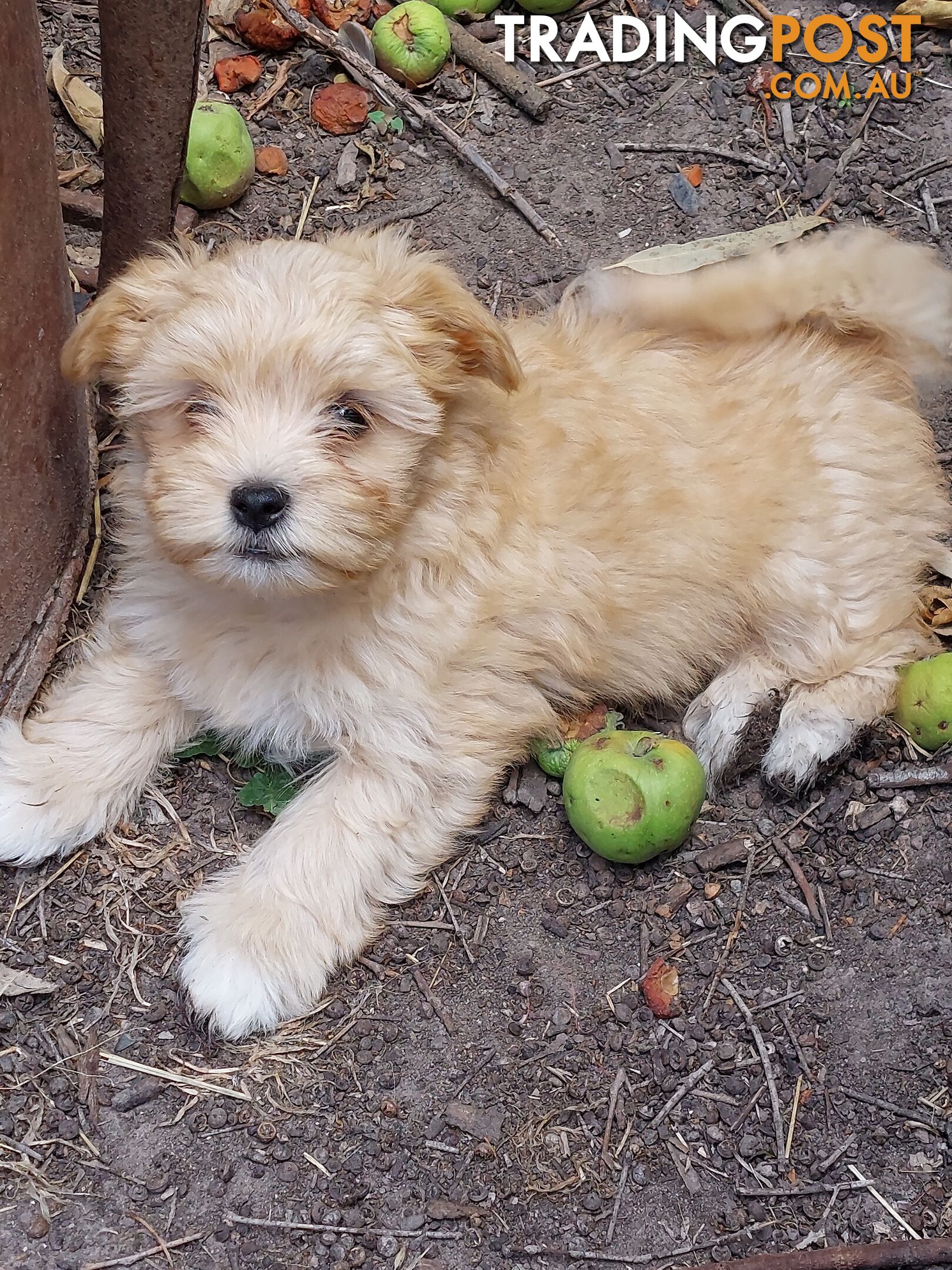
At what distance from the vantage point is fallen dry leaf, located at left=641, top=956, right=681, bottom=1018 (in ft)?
10.9

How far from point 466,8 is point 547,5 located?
39 centimetres

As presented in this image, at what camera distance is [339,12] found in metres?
5.62

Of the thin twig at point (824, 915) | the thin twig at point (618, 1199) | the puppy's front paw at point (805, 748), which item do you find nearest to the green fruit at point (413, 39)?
the puppy's front paw at point (805, 748)

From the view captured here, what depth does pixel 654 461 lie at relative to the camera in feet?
11.8

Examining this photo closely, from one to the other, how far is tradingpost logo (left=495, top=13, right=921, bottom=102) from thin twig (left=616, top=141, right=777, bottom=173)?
A: 55 cm

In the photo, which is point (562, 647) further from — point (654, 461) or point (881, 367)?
point (881, 367)

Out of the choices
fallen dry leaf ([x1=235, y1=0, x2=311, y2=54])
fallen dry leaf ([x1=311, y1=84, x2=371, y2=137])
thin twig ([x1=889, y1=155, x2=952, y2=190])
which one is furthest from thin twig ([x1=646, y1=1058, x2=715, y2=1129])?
fallen dry leaf ([x1=235, y1=0, x2=311, y2=54])

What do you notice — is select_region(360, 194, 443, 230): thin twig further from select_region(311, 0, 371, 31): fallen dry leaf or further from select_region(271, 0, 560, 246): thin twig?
select_region(311, 0, 371, 31): fallen dry leaf

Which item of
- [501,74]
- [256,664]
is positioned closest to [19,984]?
[256,664]

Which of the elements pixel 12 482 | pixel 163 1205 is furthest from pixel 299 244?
pixel 163 1205

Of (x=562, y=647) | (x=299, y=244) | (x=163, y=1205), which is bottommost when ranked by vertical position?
(x=163, y=1205)

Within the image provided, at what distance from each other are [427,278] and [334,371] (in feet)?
1.33

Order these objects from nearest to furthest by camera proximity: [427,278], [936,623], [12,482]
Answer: [427,278] → [12,482] → [936,623]

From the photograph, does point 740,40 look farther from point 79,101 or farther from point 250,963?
point 250,963
